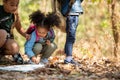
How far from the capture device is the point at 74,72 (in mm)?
6523

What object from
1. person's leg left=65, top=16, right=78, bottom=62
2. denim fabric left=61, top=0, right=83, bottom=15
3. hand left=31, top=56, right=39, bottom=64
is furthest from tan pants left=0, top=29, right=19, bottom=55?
denim fabric left=61, top=0, right=83, bottom=15

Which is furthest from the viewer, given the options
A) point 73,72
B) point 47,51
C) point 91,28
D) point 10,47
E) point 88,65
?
point 91,28

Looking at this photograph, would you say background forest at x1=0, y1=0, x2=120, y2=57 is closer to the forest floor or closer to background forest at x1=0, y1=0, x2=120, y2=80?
background forest at x1=0, y1=0, x2=120, y2=80

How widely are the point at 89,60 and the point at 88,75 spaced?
1271 mm

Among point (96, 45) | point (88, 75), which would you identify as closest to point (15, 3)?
point (88, 75)

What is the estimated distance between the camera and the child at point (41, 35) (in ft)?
22.5

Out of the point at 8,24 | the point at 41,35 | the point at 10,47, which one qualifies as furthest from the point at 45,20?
the point at 10,47

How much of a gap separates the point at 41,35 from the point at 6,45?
0.55 metres

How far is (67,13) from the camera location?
671 cm

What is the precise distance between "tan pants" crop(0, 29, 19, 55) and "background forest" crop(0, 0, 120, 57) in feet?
4.72

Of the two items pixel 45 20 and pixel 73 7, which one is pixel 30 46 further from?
pixel 73 7

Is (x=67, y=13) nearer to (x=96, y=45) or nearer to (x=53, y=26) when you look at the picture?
(x=53, y=26)

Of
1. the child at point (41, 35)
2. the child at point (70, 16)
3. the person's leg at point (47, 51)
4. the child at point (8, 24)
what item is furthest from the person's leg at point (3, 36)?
the child at point (70, 16)

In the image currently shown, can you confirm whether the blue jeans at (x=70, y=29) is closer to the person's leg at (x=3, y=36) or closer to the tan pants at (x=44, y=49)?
the tan pants at (x=44, y=49)
